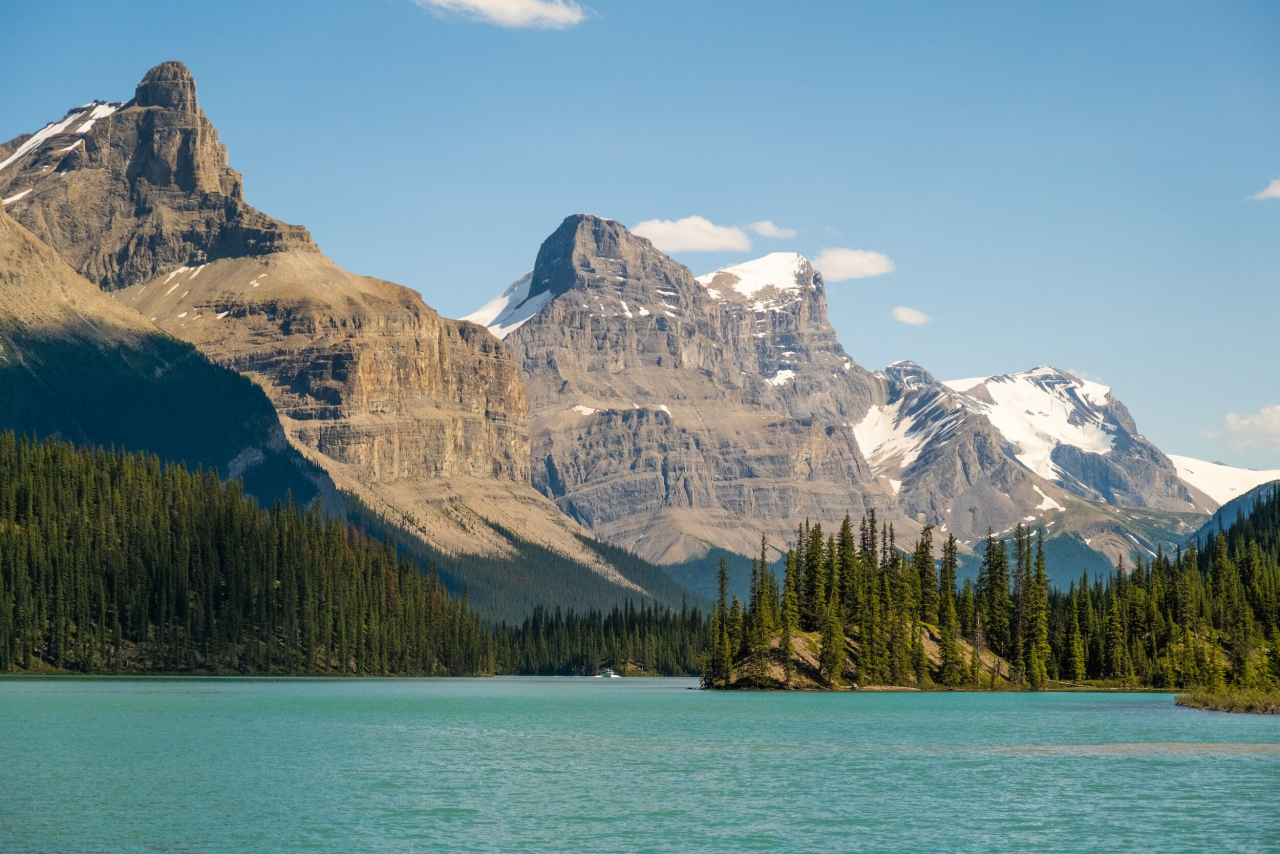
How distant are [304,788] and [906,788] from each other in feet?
108

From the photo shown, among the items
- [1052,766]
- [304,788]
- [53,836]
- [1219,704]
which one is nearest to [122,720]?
[304,788]

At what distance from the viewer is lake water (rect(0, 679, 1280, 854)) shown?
6388 centimetres

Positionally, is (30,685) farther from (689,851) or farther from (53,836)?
(689,851)

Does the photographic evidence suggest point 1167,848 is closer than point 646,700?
Yes

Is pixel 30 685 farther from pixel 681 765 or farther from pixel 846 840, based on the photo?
pixel 846 840

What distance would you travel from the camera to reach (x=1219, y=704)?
156625mm

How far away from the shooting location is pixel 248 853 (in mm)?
58406

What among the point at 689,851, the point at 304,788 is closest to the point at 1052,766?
the point at 689,851

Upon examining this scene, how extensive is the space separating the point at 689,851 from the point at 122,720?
75856 millimetres

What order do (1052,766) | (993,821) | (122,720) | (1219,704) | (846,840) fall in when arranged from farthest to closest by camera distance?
1. (1219,704)
2. (122,720)
3. (1052,766)
4. (993,821)
5. (846,840)

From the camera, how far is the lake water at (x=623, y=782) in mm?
63875

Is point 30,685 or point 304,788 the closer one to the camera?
point 304,788

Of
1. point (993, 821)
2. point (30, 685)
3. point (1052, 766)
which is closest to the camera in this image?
point (993, 821)

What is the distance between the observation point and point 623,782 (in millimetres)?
84250
